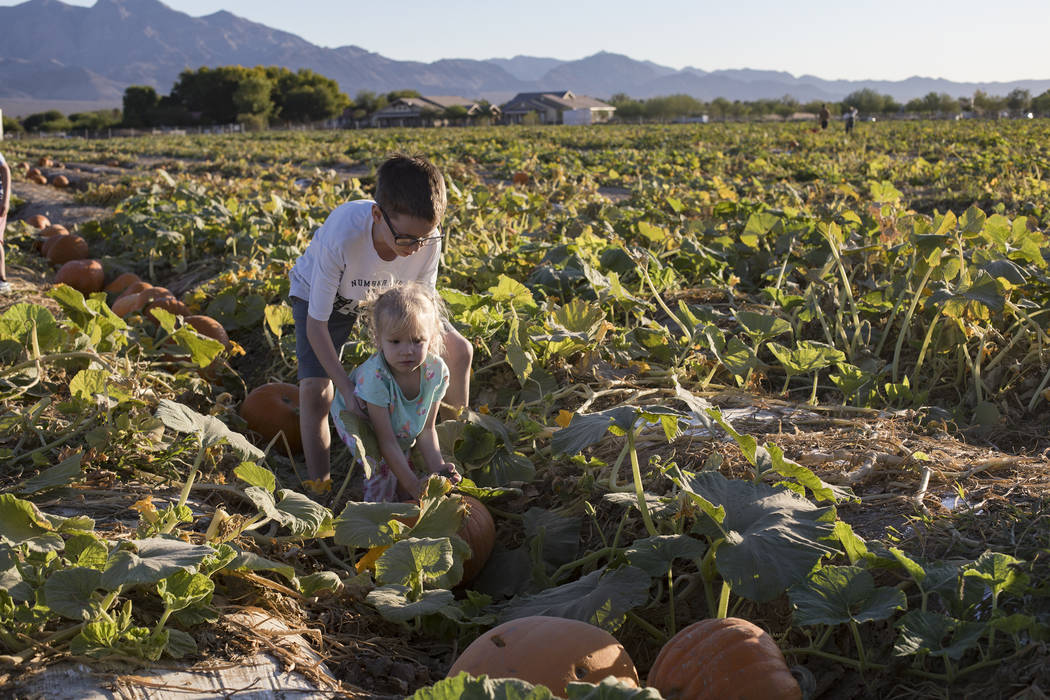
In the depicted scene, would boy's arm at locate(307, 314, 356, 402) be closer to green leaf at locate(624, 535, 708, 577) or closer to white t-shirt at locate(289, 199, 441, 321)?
white t-shirt at locate(289, 199, 441, 321)

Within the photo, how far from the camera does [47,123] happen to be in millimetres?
61906

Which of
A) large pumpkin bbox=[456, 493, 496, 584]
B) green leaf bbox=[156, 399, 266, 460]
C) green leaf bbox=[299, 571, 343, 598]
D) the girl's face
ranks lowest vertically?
large pumpkin bbox=[456, 493, 496, 584]

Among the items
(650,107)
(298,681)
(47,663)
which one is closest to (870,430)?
(298,681)

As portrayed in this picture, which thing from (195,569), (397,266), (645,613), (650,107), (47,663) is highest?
(650,107)

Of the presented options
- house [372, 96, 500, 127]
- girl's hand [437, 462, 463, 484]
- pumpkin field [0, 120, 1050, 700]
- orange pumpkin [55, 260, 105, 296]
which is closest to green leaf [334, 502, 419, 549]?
pumpkin field [0, 120, 1050, 700]

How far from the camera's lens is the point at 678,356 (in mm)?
3865

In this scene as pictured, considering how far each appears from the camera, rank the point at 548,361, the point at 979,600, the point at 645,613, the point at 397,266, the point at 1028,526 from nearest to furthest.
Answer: the point at 979,600 → the point at 1028,526 → the point at 645,613 → the point at 397,266 → the point at 548,361

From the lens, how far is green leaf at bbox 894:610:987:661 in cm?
178

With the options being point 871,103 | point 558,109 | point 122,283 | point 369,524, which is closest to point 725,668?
point 369,524

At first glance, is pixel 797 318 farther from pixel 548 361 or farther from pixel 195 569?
pixel 195 569

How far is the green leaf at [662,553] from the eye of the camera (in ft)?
6.98

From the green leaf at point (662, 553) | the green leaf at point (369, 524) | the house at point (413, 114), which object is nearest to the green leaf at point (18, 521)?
the green leaf at point (369, 524)

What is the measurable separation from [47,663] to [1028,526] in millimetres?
2287

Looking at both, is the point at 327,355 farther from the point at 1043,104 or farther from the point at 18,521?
the point at 1043,104
